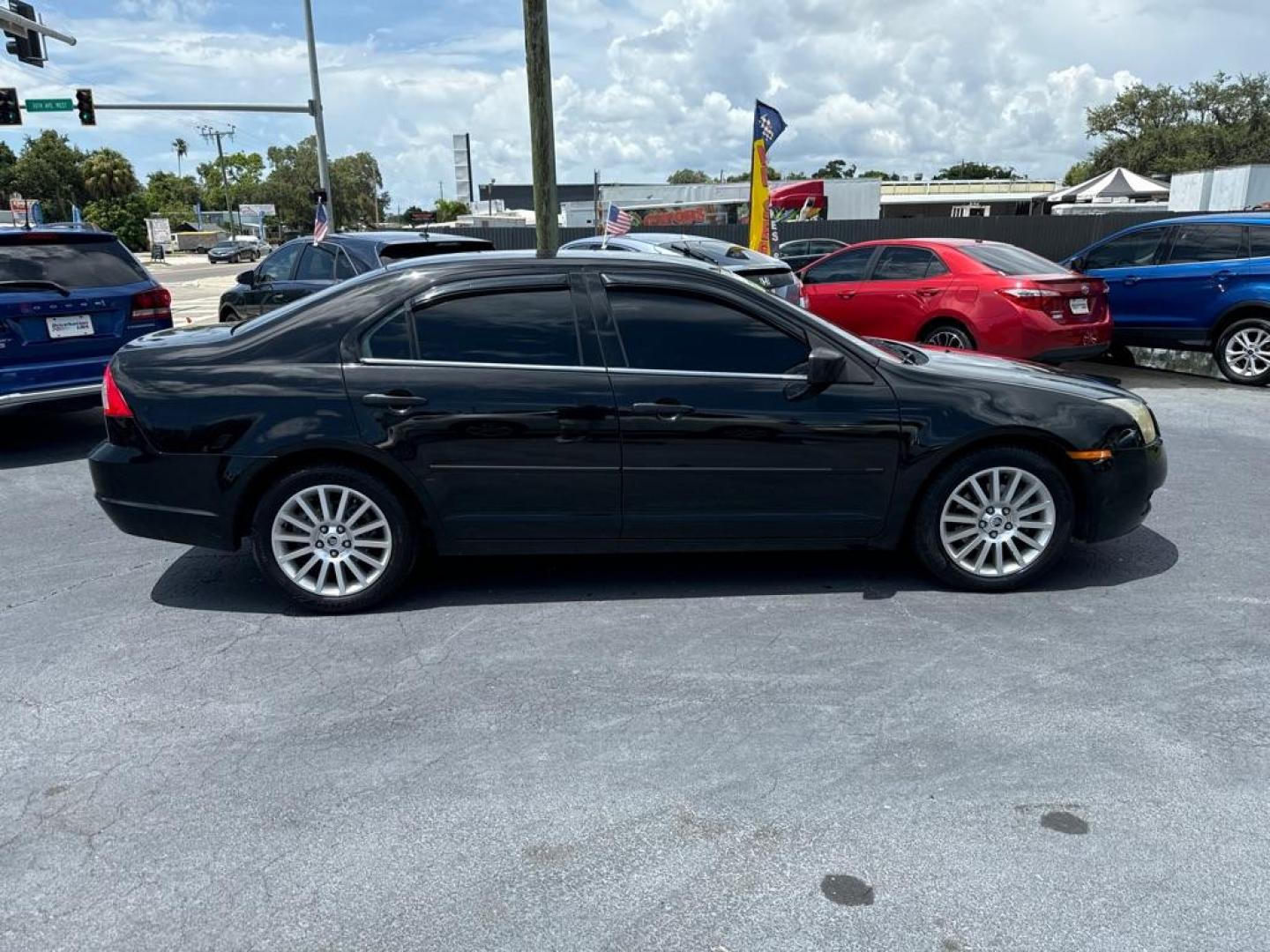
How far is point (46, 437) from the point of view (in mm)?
8453

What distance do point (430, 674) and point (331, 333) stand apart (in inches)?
64.0

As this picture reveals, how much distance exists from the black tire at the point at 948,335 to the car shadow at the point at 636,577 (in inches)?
180

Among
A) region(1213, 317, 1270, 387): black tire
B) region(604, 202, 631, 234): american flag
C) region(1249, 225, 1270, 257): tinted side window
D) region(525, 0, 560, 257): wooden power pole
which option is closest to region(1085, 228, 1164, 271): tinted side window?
region(1249, 225, 1270, 257): tinted side window

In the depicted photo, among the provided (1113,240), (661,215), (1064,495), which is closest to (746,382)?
(1064,495)

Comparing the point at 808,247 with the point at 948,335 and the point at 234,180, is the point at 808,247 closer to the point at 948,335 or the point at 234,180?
the point at 948,335

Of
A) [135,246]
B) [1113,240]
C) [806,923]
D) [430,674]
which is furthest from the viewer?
[135,246]

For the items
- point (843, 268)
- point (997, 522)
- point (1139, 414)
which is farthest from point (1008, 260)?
point (997, 522)

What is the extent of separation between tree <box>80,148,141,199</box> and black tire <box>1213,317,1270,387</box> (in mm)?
95148

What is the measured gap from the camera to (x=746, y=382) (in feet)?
14.6

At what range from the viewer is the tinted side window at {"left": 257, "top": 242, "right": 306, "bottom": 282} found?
1027cm

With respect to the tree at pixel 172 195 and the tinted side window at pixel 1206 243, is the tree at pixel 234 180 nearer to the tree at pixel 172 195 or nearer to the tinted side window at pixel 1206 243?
the tree at pixel 172 195

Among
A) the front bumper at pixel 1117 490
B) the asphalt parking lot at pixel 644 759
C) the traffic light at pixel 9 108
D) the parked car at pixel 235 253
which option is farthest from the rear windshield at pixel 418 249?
the parked car at pixel 235 253

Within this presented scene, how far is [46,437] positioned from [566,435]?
20.7ft

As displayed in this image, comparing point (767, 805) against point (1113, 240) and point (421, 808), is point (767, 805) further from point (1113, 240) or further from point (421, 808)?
point (1113, 240)
